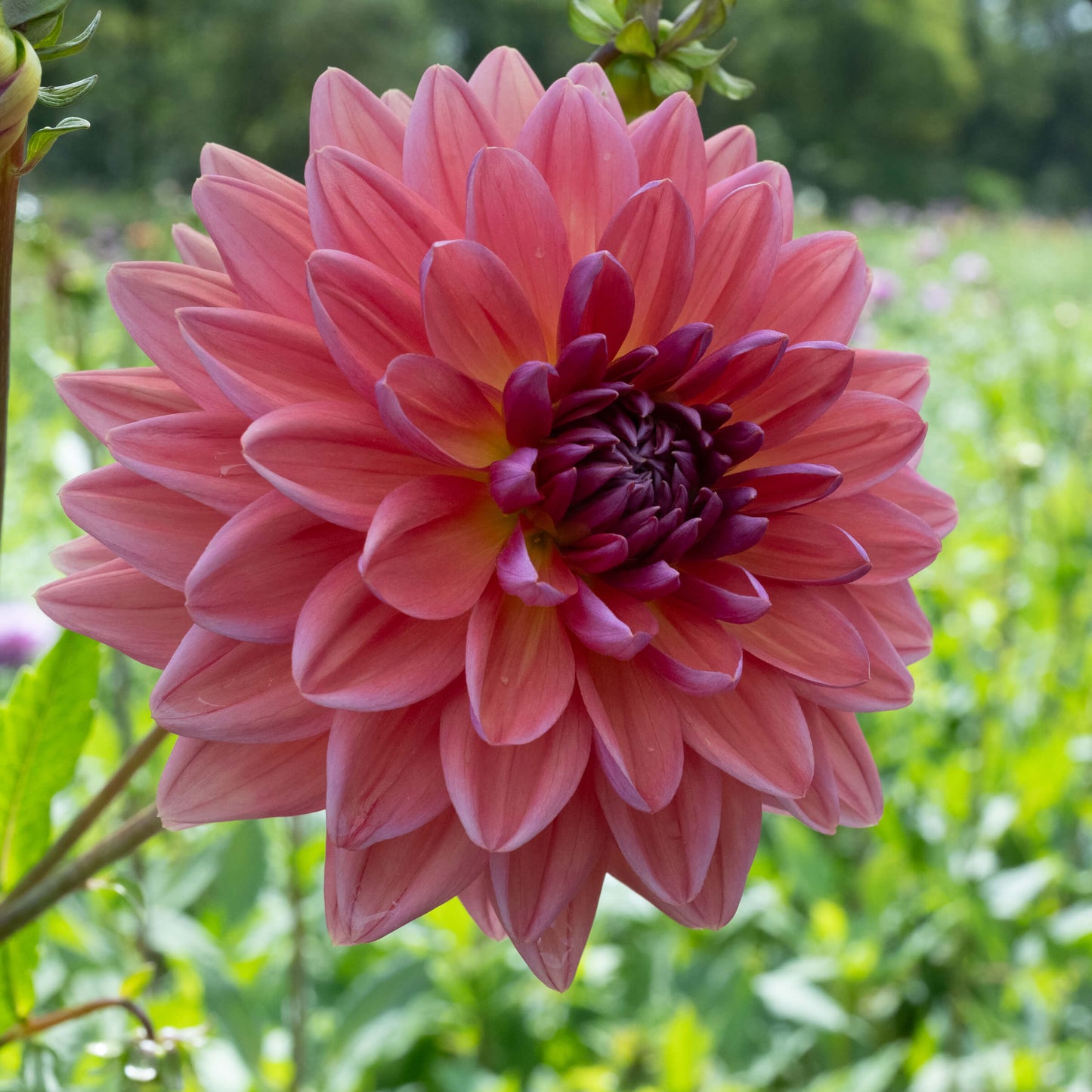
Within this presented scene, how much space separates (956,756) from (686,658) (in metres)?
1.84

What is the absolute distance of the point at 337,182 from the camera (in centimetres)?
46

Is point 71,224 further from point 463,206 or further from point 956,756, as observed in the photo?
point 463,206

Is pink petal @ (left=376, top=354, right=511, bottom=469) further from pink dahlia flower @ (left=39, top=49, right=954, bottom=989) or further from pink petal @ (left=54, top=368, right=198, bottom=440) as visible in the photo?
pink petal @ (left=54, top=368, right=198, bottom=440)

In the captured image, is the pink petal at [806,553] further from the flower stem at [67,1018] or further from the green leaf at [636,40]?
the flower stem at [67,1018]

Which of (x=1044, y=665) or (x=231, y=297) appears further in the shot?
(x=1044, y=665)

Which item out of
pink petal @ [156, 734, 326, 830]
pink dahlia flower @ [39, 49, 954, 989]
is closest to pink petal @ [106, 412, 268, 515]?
pink dahlia flower @ [39, 49, 954, 989]

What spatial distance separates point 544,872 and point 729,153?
396mm

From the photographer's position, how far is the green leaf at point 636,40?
21.5 inches

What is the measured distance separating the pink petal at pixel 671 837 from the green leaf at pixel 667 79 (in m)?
0.35

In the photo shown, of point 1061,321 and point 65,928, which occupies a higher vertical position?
point 1061,321

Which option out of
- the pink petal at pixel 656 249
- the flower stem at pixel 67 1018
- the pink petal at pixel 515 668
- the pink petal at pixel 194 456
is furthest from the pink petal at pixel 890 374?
the flower stem at pixel 67 1018

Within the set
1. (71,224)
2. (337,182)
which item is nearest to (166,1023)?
(337,182)

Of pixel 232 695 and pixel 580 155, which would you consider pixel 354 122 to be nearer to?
pixel 580 155

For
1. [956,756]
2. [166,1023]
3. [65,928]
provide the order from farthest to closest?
[956,756]
[65,928]
[166,1023]
